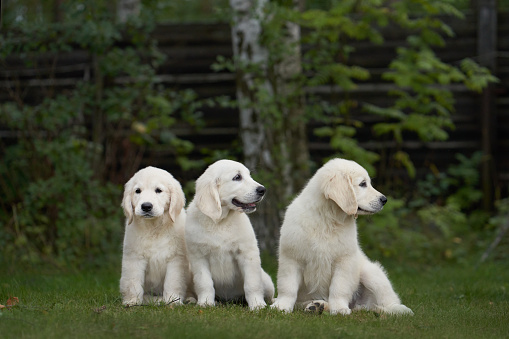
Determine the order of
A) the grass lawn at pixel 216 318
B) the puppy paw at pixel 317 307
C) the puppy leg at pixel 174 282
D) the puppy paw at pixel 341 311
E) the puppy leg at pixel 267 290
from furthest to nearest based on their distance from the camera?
the puppy leg at pixel 267 290, the puppy leg at pixel 174 282, the puppy paw at pixel 317 307, the puppy paw at pixel 341 311, the grass lawn at pixel 216 318

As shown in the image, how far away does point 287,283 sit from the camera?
5.39 m

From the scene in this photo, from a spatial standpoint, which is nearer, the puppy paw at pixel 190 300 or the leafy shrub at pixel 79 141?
the puppy paw at pixel 190 300

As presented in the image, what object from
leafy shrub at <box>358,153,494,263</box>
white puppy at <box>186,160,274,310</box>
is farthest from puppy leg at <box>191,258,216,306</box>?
leafy shrub at <box>358,153,494,263</box>

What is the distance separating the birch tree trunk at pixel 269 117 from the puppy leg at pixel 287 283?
3211mm

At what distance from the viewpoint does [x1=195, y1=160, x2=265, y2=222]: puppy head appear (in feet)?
17.7

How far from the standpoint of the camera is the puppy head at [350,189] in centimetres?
528

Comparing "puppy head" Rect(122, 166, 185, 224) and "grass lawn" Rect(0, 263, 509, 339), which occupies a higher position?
"puppy head" Rect(122, 166, 185, 224)

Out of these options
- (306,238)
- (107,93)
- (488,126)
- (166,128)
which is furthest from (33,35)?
(488,126)

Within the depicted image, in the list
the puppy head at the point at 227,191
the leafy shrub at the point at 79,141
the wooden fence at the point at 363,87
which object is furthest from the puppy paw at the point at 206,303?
the wooden fence at the point at 363,87

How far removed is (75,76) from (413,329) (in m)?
6.76

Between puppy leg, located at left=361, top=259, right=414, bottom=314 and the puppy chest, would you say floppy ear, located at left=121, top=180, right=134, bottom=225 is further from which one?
puppy leg, located at left=361, top=259, right=414, bottom=314

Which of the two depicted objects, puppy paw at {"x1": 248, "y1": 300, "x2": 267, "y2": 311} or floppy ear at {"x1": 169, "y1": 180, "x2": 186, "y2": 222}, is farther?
floppy ear at {"x1": 169, "y1": 180, "x2": 186, "y2": 222}

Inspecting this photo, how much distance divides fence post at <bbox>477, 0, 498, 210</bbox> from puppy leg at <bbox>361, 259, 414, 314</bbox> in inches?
216

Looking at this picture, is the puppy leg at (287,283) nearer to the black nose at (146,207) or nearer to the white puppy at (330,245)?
the white puppy at (330,245)
